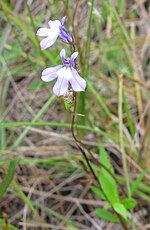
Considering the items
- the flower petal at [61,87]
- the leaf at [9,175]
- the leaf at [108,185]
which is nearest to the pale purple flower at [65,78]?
the flower petal at [61,87]

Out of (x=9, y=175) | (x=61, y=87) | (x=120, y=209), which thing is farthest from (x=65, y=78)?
(x=120, y=209)

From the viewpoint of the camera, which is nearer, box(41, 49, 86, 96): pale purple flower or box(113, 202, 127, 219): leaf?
box(41, 49, 86, 96): pale purple flower

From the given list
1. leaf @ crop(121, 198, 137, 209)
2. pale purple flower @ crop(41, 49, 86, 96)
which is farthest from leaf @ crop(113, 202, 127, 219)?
pale purple flower @ crop(41, 49, 86, 96)

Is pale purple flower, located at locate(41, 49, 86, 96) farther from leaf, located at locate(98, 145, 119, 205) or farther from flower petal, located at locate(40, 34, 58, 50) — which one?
leaf, located at locate(98, 145, 119, 205)

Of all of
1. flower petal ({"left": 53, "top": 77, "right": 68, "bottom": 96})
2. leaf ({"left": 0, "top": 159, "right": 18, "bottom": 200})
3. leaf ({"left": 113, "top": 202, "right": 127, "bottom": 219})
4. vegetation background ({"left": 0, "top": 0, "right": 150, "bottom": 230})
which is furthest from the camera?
vegetation background ({"left": 0, "top": 0, "right": 150, "bottom": 230})

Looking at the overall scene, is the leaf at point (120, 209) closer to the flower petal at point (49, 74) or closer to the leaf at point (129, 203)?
the leaf at point (129, 203)

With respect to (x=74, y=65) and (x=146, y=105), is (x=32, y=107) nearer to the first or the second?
(x=146, y=105)

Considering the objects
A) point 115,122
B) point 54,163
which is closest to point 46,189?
point 54,163
